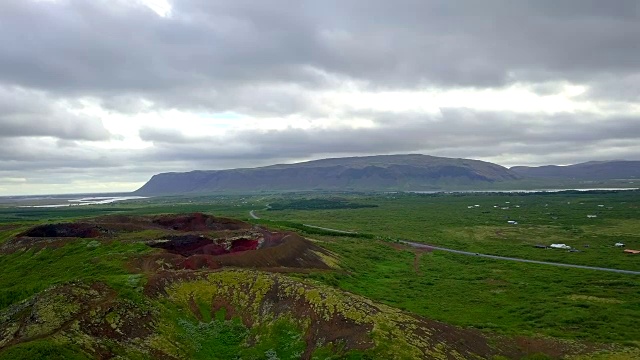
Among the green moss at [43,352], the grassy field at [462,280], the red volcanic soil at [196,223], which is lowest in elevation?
the grassy field at [462,280]

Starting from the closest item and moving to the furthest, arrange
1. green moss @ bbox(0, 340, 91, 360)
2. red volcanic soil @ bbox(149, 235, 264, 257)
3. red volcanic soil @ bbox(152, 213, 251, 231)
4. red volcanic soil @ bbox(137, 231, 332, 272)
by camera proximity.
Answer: green moss @ bbox(0, 340, 91, 360) < red volcanic soil @ bbox(137, 231, 332, 272) < red volcanic soil @ bbox(149, 235, 264, 257) < red volcanic soil @ bbox(152, 213, 251, 231)

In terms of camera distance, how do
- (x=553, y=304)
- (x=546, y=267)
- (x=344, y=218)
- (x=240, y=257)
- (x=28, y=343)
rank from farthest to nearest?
1. (x=344, y=218)
2. (x=546, y=267)
3. (x=240, y=257)
4. (x=553, y=304)
5. (x=28, y=343)

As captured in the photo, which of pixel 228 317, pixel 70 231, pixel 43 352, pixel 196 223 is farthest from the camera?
pixel 196 223

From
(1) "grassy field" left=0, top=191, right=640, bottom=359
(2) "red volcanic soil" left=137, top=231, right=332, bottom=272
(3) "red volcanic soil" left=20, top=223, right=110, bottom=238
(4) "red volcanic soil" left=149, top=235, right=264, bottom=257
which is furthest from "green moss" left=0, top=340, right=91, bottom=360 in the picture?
→ (3) "red volcanic soil" left=20, top=223, right=110, bottom=238

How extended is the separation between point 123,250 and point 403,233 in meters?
90.7

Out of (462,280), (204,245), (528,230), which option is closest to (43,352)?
(204,245)

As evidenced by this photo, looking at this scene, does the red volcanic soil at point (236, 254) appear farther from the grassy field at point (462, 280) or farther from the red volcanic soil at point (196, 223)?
the red volcanic soil at point (196, 223)

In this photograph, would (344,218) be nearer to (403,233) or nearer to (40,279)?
(403,233)

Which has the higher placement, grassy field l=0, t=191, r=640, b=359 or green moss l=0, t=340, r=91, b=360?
green moss l=0, t=340, r=91, b=360

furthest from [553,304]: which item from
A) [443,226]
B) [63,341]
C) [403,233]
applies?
[443,226]

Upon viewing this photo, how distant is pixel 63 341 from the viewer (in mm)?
32969

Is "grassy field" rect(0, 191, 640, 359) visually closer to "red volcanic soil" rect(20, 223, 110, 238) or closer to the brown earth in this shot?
the brown earth

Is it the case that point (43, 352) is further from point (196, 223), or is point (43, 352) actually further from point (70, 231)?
point (196, 223)

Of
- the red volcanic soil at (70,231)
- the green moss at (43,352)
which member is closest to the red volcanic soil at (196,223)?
the red volcanic soil at (70,231)
